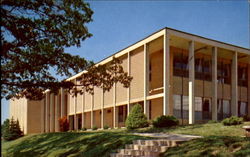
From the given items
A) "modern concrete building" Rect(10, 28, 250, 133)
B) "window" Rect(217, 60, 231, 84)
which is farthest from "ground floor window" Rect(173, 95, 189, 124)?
"window" Rect(217, 60, 231, 84)

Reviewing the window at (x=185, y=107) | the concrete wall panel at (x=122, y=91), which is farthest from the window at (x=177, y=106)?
the concrete wall panel at (x=122, y=91)

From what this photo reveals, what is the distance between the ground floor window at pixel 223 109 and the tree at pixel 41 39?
18.3 m

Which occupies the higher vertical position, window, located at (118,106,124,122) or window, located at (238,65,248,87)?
window, located at (238,65,248,87)

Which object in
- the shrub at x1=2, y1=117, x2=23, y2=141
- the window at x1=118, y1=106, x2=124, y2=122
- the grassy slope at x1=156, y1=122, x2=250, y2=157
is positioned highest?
the grassy slope at x1=156, y1=122, x2=250, y2=157

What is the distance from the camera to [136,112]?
805 inches

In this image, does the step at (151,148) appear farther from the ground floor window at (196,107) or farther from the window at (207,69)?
the window at (207,69)

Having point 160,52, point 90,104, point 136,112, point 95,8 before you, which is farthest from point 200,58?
point 95,8

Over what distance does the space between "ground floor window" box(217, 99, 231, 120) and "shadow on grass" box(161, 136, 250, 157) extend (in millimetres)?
18744

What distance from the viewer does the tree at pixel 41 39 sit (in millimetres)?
9625

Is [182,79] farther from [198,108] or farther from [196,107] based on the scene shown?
[198,108]

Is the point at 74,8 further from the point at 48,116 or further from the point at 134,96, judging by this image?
the point at 48,116

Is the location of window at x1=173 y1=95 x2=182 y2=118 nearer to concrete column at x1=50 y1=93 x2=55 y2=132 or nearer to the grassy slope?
the grassy slope

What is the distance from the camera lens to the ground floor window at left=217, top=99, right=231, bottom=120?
26.7m

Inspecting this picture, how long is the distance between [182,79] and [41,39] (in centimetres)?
1627
